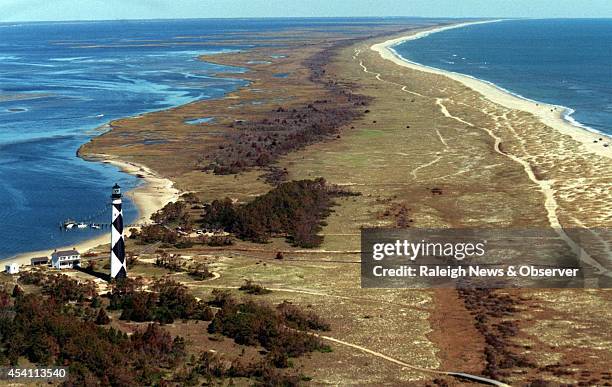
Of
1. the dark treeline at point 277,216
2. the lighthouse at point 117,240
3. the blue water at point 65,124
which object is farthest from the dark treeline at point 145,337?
the blue water at point 65,124

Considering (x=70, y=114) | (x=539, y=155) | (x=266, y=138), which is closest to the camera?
(x=539, y=155)

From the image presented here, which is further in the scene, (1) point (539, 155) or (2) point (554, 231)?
(1) point (539, 155)

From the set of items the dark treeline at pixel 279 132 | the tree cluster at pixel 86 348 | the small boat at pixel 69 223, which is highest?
the tree cluster at pixel 86 348

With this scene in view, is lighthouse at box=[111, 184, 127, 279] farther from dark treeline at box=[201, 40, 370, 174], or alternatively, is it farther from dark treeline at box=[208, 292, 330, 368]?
dark treeline at box=[201, 40, 370, 174]

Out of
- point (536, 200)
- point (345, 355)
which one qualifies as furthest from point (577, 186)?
point (345, 355)

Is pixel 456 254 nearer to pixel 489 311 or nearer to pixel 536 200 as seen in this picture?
pixel 489 311

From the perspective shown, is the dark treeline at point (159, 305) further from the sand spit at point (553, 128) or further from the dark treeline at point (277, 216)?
the sand spit at point (553, 128)
